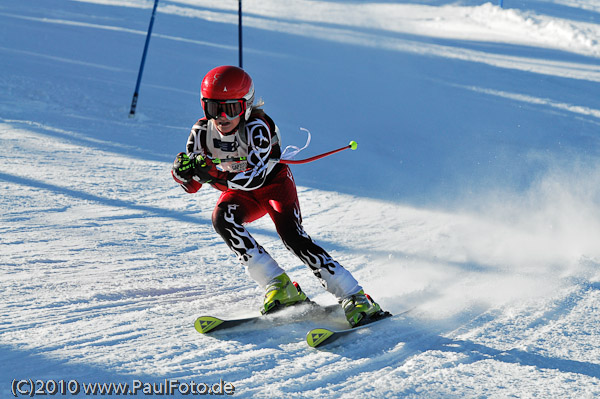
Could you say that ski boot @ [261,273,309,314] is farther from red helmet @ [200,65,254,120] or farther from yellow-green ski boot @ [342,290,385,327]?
red helmet @ [200,65,254,120]

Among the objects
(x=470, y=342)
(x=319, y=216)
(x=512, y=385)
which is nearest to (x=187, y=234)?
(x=319, y=216)

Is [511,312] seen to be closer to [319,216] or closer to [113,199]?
[319,216]

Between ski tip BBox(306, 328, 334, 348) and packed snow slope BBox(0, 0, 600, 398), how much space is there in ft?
0.17

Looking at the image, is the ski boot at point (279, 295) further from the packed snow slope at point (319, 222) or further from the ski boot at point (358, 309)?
the ski boot at point (358, 309)

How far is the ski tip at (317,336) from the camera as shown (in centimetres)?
364

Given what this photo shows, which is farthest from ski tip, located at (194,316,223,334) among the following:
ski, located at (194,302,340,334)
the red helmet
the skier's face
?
the red helmet

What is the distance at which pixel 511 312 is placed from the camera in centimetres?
427

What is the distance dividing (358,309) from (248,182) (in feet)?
3.42

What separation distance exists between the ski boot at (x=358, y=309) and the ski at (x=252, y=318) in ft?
0.85

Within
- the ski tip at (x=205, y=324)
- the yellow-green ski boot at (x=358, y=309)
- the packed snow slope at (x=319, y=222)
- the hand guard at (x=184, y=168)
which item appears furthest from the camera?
the yellow-green ski boot at (x=358, y=309)

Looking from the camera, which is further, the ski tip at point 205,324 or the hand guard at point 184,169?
the ski tip at point 205,324

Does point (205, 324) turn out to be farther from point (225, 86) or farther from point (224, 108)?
point (225, 86)

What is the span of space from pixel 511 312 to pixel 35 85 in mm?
8608

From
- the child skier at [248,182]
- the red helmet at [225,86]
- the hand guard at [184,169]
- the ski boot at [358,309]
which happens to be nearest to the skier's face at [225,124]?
the child skier at [248,182]
